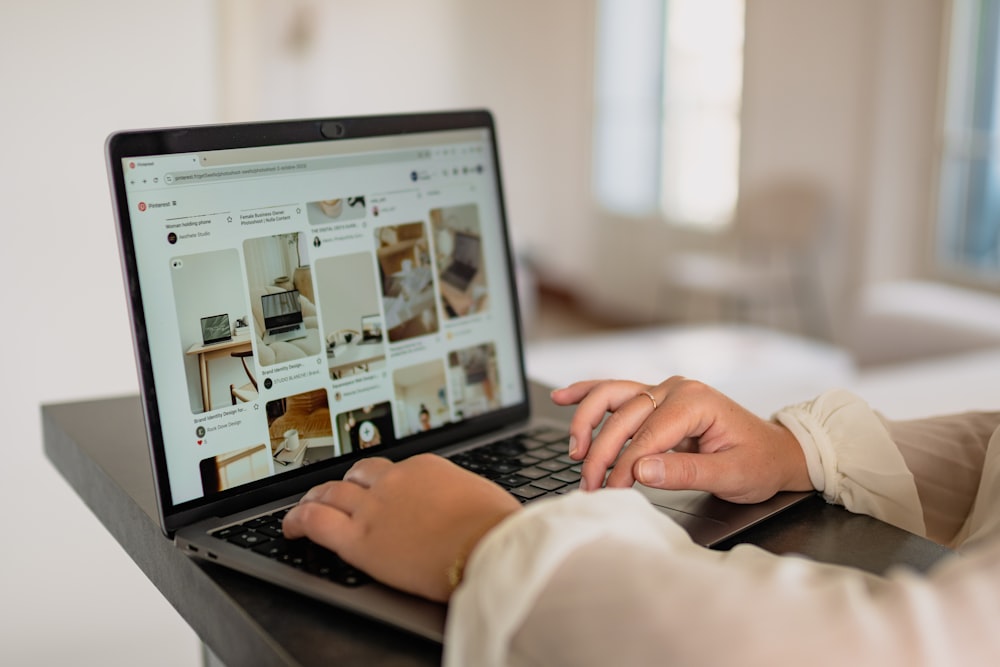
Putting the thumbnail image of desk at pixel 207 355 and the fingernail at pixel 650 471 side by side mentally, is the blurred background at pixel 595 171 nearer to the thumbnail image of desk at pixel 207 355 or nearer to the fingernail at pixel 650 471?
the thumbnail image of desk at pixel 207 355

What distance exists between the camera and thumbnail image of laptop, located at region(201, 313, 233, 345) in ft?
2.34

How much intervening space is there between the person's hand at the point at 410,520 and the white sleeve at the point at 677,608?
74 millimetres

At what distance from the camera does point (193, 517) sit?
707 millimetres

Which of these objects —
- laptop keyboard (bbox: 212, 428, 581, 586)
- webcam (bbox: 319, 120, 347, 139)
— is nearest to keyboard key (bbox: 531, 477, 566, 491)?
laptop keyboard (bbox: 212, 428, 581, 586)

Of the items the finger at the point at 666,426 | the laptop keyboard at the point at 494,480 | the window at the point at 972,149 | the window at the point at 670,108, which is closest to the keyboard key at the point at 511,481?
the laptop keyboard at the point at 494,480

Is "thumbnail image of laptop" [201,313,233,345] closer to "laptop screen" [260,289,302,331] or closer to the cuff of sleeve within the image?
"laptop screen" [260,289,302,331]

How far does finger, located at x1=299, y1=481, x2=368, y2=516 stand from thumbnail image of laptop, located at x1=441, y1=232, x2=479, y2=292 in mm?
293

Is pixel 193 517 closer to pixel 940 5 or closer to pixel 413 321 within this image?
pixel 413 321

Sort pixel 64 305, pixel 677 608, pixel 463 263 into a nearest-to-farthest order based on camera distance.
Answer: pixel 677 608 < pixel 463 263 < pixel 64 305

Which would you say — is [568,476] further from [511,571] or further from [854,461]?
[511,571]

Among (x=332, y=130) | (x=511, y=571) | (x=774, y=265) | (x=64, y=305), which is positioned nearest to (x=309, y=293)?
(x=332, y=130)

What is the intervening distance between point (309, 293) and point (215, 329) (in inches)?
3.4

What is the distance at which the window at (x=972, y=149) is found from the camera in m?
3.79

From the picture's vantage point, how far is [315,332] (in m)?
0.79
